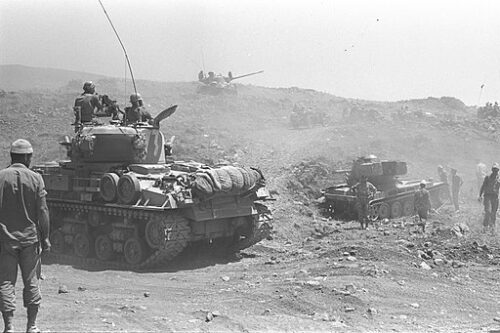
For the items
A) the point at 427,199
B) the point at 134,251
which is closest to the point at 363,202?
the point at 427,199

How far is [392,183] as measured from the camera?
18422 mm

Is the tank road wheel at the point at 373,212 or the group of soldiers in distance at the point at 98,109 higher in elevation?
the group of soldiers in distance at the point at 98,109

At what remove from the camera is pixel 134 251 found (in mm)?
12156

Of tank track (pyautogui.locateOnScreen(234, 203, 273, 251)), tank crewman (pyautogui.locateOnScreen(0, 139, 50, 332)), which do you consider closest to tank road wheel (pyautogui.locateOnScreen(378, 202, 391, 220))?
tank track (pyautogui.locateOnScreen(234, 203, 273, 251))

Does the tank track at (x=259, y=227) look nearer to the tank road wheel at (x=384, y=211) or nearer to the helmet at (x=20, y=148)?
the tank road wheel at (x=384, y=211)

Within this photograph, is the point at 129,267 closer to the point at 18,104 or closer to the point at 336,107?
the point at 18,104

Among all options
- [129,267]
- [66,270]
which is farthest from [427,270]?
[66,270]

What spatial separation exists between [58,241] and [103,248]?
61.9 inches

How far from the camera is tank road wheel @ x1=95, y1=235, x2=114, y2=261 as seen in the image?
42.0 ft

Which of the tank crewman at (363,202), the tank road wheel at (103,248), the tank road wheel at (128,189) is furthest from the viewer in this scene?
the tank crewman at (363,202)

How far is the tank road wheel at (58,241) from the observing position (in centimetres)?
1377

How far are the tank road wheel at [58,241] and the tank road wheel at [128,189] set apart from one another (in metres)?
2.69

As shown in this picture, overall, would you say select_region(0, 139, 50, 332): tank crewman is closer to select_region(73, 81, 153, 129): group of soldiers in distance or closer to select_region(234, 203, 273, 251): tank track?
select_region(234, 203, 273, 251): tank track

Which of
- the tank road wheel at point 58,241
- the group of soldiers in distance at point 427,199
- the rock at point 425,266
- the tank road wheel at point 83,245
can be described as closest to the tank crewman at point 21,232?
the rock at point 425,266
